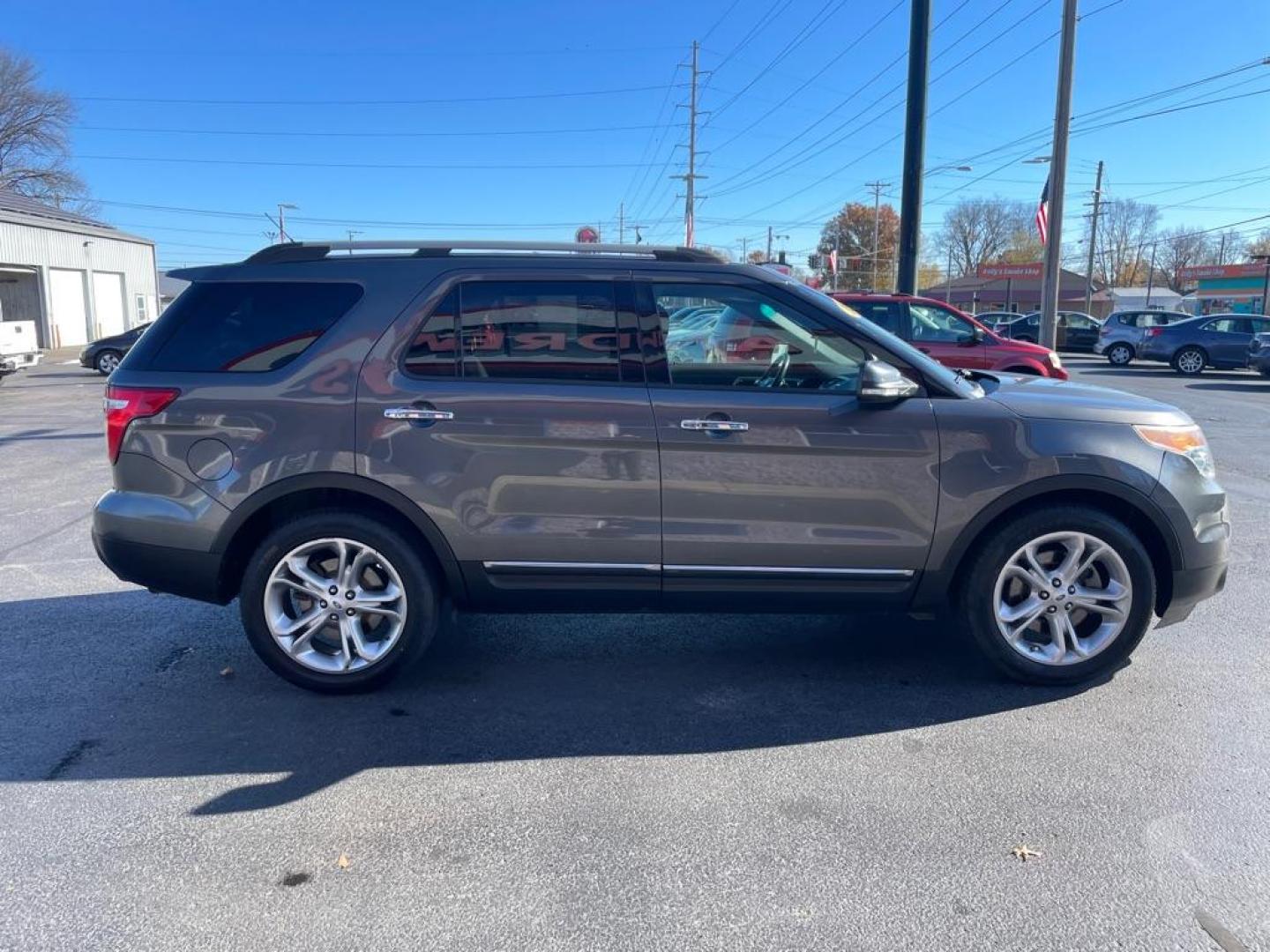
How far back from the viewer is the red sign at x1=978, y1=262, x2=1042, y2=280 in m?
75.9

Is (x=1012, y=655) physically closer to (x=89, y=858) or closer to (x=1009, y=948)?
(x=1009, y=948)

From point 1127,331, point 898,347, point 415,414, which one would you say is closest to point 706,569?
point 898,347

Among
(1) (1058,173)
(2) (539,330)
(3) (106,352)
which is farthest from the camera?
(3) (106,352)

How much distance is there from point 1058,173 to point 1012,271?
2595 inches

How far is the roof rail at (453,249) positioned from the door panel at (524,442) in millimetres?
252

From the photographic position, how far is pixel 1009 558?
3.97 metres

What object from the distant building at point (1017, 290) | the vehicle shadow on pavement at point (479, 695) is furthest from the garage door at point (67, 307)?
the distant building at point (1017, 290)

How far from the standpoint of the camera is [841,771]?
11.2ft

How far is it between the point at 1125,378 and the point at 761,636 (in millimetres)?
21219

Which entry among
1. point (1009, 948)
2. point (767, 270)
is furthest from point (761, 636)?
point (1009, 948)

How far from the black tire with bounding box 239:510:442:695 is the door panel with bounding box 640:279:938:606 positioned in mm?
1084

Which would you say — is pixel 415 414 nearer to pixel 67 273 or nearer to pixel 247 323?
pixel 247 323

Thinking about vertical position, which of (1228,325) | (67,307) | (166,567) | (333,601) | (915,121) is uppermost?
(915,121)

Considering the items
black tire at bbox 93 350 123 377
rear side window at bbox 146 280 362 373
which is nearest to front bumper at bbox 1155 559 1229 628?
rear side window at bbox 146 280 362 373
